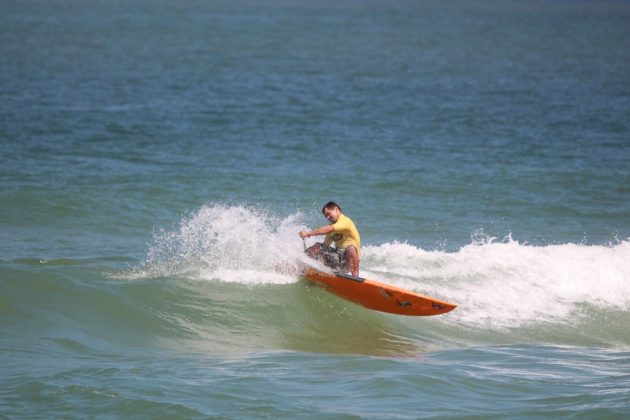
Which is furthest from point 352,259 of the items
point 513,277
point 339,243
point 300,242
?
point 513,277

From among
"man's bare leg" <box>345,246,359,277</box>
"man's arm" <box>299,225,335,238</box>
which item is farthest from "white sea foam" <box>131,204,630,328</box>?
"man's arm" <box>299,225,335,238</box>

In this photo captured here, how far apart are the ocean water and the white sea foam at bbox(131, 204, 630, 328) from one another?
2.2 inches

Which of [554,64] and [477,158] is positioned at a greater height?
[554,64]

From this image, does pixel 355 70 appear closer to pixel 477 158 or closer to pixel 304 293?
pixel 477 158

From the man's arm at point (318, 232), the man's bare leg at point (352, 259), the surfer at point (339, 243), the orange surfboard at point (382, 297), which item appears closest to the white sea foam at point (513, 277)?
the orange surfboard at point (382, 297)

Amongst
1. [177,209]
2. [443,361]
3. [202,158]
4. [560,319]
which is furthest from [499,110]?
[443,361]

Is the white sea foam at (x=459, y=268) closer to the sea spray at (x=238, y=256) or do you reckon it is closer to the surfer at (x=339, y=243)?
the sea spray at (x=238, y=256)

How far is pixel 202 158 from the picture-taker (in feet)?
88.9

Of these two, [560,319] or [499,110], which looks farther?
[499,110]

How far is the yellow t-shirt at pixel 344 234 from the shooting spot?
14586mm

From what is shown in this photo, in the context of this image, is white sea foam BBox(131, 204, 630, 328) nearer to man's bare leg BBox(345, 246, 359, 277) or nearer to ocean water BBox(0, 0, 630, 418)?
ocean water BBox(0, 0, 630, 418)

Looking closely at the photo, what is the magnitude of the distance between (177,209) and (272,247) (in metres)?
6.41

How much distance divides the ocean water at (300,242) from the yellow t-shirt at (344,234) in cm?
95

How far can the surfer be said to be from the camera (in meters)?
14.5
